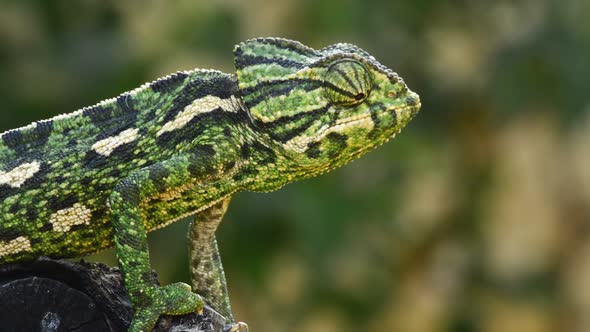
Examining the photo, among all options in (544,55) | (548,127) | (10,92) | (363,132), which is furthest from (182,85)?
(548,127)

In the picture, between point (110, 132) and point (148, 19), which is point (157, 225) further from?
point (148, 19)

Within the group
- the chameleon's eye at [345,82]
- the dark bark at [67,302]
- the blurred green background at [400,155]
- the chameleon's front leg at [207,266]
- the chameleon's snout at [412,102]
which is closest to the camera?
the dark bark at [67,302]

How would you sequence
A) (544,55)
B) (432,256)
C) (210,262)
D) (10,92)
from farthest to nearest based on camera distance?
(432,256) → (544,55) → (10,92) → (210,262)

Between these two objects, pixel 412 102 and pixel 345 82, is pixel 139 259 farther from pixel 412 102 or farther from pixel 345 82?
pixel 412 102

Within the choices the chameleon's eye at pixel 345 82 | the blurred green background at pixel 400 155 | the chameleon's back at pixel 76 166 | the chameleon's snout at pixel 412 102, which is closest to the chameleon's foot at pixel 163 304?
the chameleon's back at pixel 76 166

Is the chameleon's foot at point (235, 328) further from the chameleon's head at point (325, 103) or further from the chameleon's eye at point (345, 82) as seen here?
the chameleon's eye at point (345, 82)

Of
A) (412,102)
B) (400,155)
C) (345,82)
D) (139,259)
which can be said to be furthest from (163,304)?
(400,155)

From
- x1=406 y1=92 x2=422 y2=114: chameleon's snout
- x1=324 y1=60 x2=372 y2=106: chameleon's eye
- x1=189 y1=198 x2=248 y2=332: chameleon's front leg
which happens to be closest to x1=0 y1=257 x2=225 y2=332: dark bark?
x1=189 y1=198 x2=248 y2=332: chameleon's front leg

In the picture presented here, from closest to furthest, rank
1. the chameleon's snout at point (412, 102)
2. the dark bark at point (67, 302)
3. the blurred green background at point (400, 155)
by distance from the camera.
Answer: the dark bark at point (67, 302), the chameleon's snout at point (412, 102), the blurred green background at point (400, 155)
